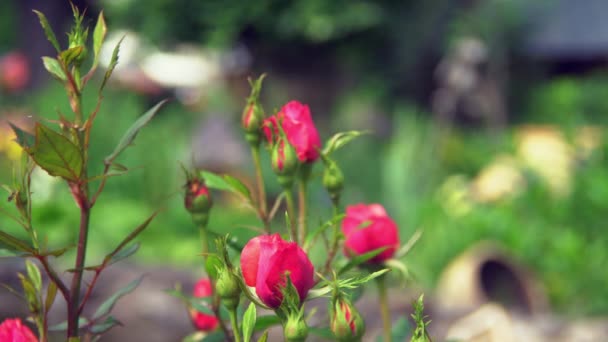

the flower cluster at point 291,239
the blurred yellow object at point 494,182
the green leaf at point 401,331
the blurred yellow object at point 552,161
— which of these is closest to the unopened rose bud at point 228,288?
the flower cluster at point 291,239

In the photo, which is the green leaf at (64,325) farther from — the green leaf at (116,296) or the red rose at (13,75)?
the red rose at (13,75)

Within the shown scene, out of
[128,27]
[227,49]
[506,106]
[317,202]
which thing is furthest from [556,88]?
[317,202]

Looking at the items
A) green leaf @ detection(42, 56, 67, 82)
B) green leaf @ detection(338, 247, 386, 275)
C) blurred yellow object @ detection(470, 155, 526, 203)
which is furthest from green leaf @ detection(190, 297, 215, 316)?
blurred yellow object @ detection(470, 155, 526, 203)

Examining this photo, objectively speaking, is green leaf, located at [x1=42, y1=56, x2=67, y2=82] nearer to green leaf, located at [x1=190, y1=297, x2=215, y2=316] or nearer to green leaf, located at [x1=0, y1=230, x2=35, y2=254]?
green leaf, located at [x1=0, y1=230, x2=35, y2=254]

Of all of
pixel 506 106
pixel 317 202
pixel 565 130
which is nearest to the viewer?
pixel 565 130

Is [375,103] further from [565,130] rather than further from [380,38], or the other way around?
[565,130]

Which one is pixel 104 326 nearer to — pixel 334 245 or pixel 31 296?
pixel 31 296
